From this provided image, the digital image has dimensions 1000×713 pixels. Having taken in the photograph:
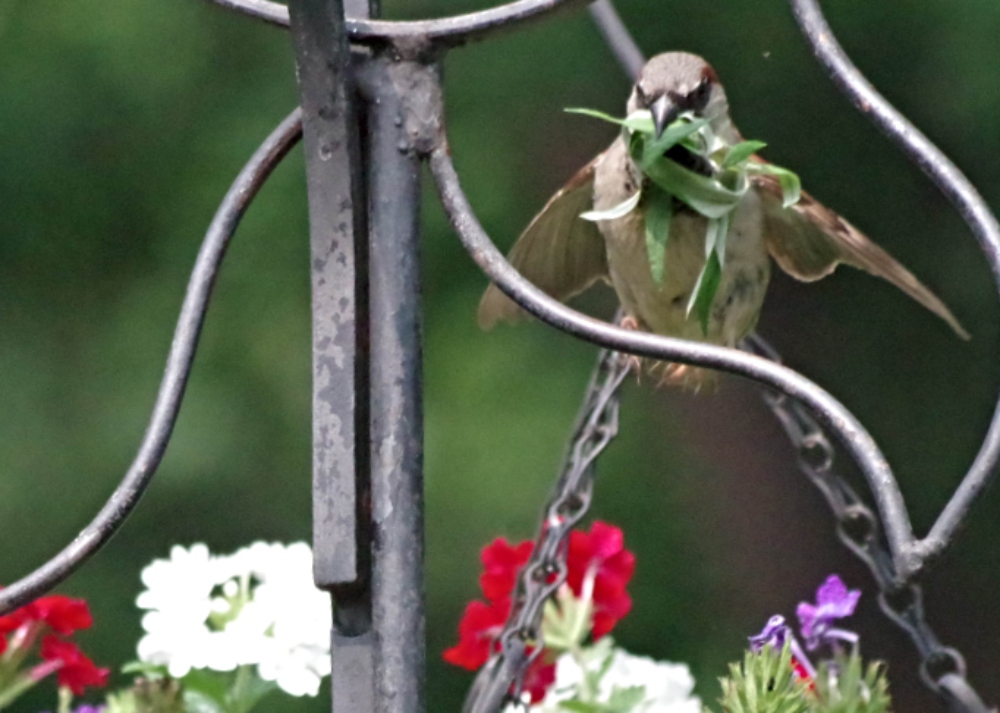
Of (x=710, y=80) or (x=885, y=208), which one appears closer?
(x=710, y=80)

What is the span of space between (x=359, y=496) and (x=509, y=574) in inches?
20.5

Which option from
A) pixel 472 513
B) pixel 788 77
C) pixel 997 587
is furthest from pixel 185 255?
pixel 997 587

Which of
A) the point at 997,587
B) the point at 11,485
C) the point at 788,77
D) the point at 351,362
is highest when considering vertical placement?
the point at 788,77

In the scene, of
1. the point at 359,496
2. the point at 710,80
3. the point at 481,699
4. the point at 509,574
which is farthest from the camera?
the point at 710,80

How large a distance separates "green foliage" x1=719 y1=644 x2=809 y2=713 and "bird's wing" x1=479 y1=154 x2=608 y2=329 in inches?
33.5

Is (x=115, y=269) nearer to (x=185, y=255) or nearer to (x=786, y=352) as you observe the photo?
(x=185, y=255)

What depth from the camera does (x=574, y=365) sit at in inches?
130

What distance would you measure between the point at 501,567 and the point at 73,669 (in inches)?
14.8

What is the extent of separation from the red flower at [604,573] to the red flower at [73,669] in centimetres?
39

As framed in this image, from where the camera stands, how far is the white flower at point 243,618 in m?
1.04

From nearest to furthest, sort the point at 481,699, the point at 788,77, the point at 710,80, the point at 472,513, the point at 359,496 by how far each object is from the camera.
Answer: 1. the point at 359,496
2. the point at 481,699
3. the point at 710,80
4. the point at 472,513
5. the point at 788,77

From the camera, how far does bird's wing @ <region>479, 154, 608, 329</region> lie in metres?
1.70

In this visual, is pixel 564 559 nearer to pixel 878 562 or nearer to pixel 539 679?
pixel 539 679

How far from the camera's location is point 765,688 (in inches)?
32.5
